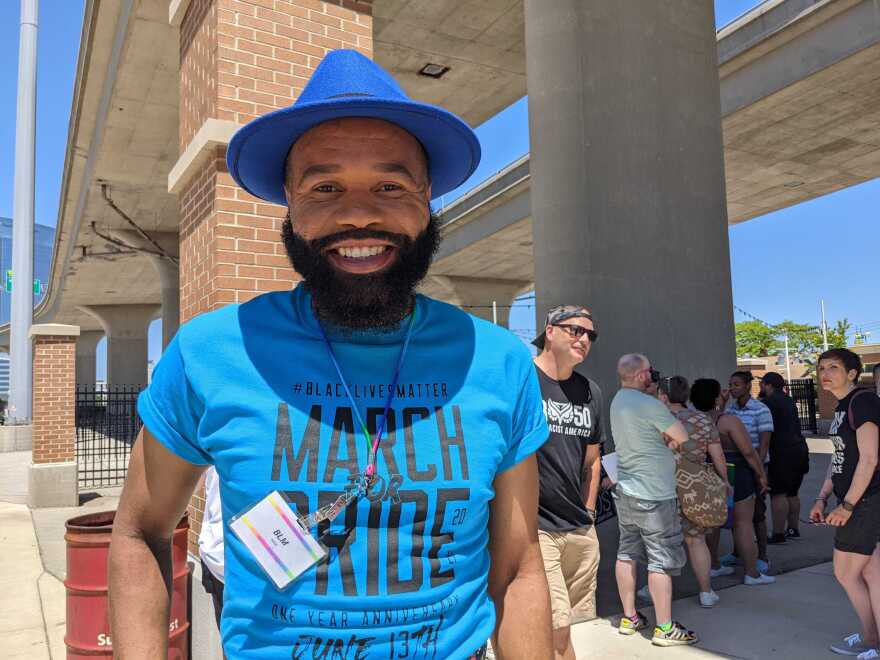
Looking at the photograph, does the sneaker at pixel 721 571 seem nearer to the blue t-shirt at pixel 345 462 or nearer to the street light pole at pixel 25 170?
the blue t-shirt at pixel 345 462

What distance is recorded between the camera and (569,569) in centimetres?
398

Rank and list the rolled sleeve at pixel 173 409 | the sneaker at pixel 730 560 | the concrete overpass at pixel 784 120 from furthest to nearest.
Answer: the concrete overpass at pixel 784 120 < the sneaker at pixel 730 560 < the rolled sleeve at pixel 173 409

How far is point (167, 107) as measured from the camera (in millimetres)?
12648

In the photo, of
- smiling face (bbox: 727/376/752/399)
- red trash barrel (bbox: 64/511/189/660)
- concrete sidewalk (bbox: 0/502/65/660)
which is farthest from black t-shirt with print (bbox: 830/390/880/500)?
concrete sidewalk (bbox: 0/502/65/660)

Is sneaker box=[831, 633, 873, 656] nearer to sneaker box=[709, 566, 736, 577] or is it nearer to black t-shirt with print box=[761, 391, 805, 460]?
sneaker box=[709, 566, 736, 577]

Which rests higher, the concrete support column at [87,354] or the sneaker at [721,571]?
the concrete support column at [87,354]

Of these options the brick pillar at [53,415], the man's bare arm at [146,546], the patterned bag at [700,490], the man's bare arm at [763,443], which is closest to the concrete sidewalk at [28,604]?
the brick pillar at [53,415]

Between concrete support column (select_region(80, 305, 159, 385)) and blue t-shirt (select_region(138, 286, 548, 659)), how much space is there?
45.4m

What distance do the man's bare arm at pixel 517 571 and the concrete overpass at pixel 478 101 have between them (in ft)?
11.6

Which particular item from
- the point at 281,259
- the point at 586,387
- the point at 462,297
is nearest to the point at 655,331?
the point at 586,387

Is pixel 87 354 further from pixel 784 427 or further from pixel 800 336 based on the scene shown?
pixel 800 336

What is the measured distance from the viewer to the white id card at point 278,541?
1280 millimetres

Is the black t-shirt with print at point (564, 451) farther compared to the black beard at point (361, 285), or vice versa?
the black t-shirt with print at point (564, 451)

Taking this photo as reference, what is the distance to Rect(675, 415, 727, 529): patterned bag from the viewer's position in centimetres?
526
